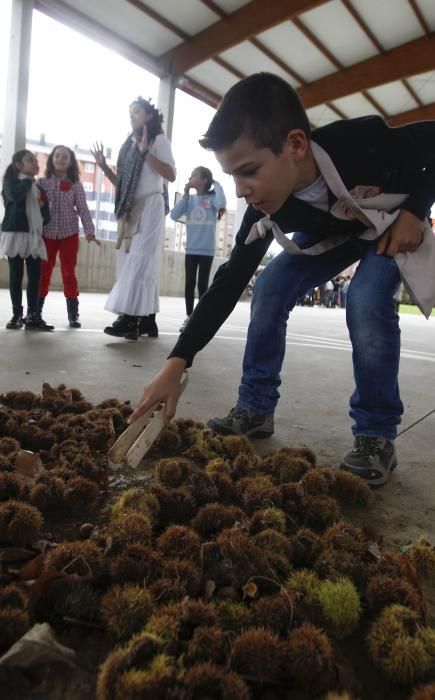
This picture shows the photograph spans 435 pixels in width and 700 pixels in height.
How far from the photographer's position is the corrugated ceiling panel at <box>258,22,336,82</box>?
1059cm

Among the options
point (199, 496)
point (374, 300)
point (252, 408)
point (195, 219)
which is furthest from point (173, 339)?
point (199, 496)

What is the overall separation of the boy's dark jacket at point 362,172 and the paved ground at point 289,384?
21.5 inches

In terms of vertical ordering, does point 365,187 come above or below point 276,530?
above

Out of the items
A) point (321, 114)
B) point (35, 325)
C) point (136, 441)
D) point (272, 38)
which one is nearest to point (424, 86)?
point (321, 114)

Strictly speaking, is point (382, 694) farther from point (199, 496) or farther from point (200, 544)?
point (199, 496)

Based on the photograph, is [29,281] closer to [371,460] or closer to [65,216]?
[65,216]

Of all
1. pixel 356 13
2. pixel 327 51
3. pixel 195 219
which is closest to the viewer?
pixel 195 219

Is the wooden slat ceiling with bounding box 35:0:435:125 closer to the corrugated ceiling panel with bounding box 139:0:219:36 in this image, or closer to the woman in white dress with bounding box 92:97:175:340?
the corrugated ceiling panel with bounding box 139:0:219:36

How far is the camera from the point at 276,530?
1.15 metres

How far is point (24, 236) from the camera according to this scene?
4.60 m

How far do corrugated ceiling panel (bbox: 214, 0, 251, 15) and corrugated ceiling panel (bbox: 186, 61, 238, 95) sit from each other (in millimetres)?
1511

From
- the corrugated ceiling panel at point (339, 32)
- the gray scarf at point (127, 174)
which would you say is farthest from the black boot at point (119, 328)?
the corrugated ceiling panel at point (339, 32)

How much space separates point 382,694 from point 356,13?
1191cm

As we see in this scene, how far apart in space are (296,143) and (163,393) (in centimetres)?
90
